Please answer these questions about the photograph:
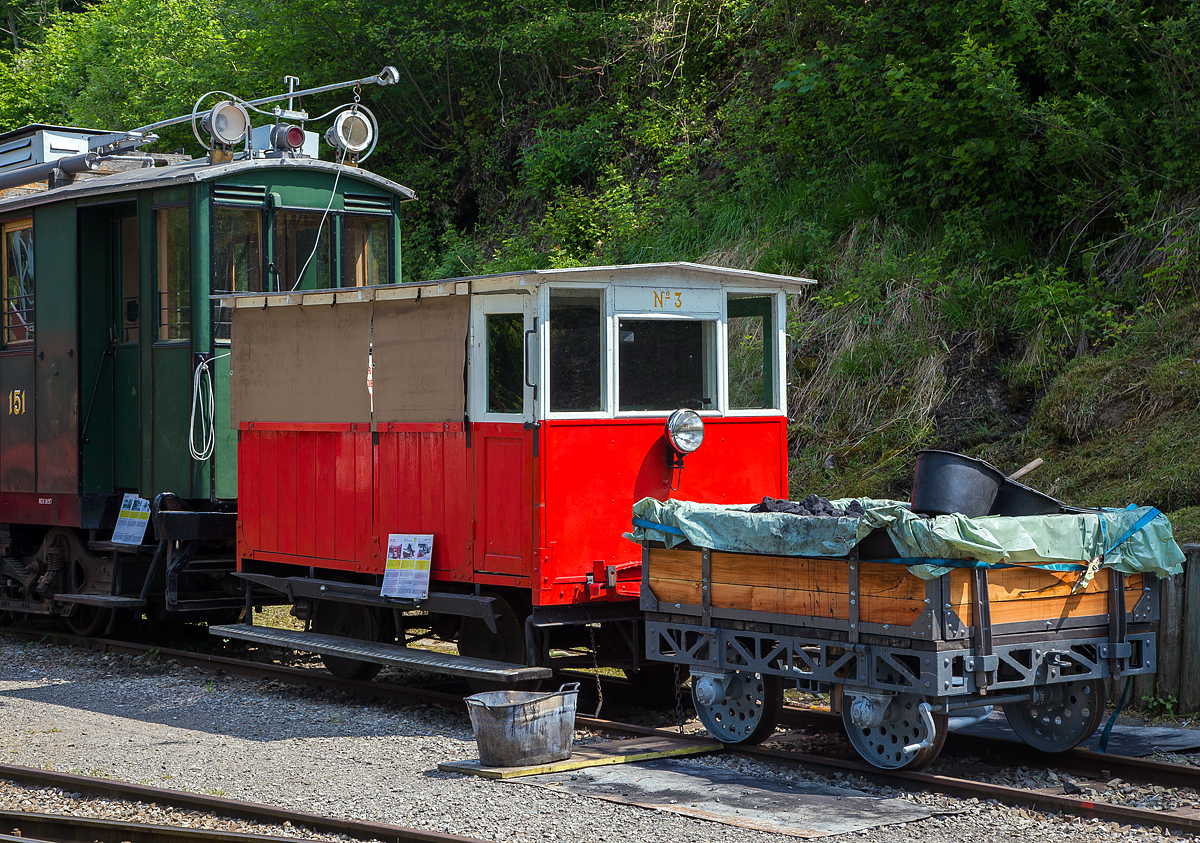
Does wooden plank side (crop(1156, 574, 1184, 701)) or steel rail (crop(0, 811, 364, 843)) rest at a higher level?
wooden plank side (crop(1156, 574, 1184, 701))

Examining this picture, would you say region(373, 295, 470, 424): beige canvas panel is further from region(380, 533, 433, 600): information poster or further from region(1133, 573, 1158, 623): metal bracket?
region(1133, 573, 1158, 623): metal bracket

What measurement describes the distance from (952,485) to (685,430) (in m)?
1.86

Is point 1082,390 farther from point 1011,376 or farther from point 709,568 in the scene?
point 709,568

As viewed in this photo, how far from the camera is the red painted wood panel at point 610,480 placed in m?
8.29

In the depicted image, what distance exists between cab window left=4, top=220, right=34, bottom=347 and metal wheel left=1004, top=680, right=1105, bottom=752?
968 cm

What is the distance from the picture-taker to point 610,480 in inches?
337

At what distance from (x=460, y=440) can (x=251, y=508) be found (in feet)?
8.58

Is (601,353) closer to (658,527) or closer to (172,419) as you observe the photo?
(658,527)

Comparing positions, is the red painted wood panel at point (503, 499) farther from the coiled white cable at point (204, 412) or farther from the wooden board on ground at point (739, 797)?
the coiled white cable at point (204, 412)

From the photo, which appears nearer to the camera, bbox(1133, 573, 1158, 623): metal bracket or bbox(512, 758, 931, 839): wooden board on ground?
bbox(512, 758, 931, 839): wooden board on ground

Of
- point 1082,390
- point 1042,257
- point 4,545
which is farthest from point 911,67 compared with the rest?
point 4,545

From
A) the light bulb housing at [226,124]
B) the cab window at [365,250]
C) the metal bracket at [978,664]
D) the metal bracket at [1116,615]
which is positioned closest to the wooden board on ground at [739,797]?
the metal bracket at [978,664]

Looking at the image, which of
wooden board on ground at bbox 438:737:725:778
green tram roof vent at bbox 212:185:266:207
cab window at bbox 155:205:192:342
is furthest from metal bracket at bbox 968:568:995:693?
green tram roof vent at bbox 212:185:266:207

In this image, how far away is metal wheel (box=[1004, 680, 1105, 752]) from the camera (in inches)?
281
